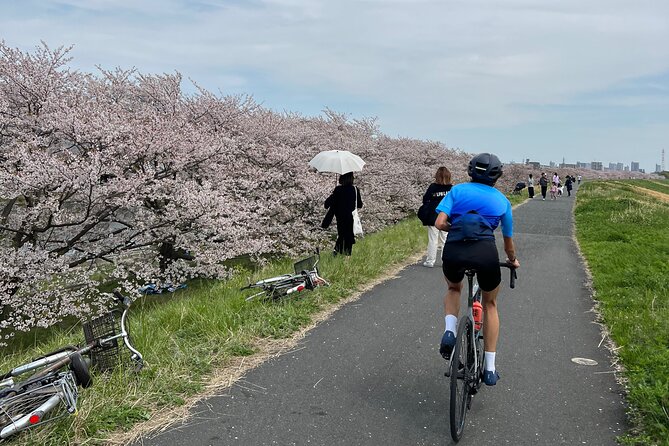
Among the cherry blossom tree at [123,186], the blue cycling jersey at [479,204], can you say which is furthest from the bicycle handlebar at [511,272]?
the cherry blossom tree at [123,186]

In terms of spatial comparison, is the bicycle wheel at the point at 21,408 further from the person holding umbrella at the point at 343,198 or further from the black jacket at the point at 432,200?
the person holding umbrella at the point at 343,198

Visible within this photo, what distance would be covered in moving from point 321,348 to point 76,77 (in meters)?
9.64

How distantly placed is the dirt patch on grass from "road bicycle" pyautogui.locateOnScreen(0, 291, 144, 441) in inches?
17.4

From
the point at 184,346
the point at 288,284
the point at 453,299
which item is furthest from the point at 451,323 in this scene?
the point at 288,284

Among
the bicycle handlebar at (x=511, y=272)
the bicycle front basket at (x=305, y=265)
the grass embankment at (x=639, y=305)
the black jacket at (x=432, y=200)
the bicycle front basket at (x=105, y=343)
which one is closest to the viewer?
the grass embankment at (x=639, y=305)

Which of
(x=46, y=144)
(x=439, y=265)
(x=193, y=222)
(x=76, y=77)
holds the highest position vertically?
(x=76, y=77)

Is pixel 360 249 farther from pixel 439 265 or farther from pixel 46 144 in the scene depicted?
pixel 46 144

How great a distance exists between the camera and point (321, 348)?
5000 millimetres

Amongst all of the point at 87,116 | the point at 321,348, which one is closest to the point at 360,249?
the point at 321,348

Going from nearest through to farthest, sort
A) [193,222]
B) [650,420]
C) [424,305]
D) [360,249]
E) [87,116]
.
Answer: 1. [650,420]
2. [424,305]
3. [87,116]
4. [360,249]
5. [193,222]

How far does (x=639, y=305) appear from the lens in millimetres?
6383

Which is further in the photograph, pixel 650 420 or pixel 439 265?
pixel 439 265

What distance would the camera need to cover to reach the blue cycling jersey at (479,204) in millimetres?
3592

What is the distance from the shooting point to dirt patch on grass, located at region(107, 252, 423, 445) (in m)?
3.35
